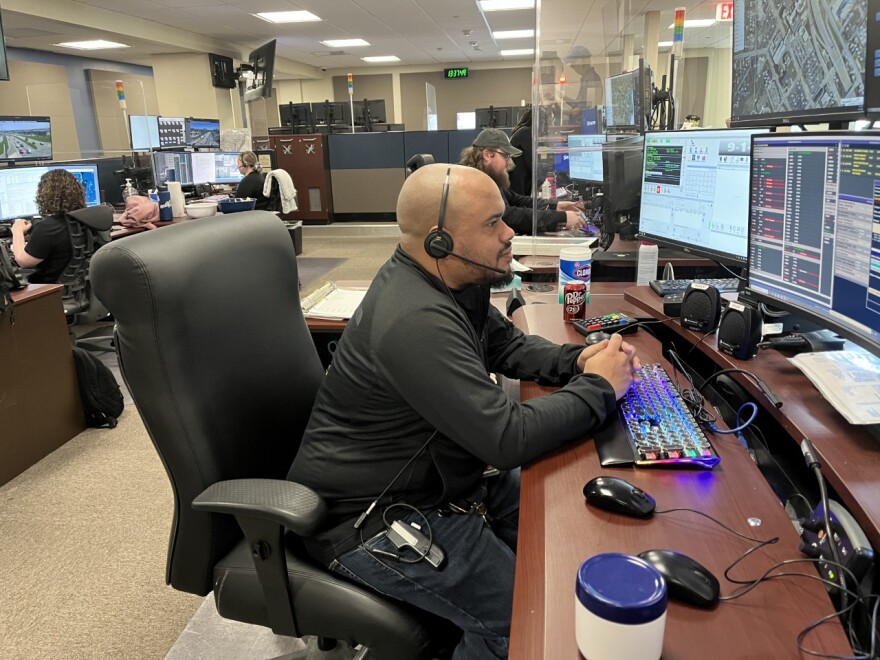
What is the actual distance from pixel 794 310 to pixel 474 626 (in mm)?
890

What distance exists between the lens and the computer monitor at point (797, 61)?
126 centimetres

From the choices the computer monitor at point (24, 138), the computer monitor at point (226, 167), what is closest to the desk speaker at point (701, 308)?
the computer monitor at point (24, 138)

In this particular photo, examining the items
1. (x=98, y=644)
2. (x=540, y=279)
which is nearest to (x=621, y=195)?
(x=540, y=279)

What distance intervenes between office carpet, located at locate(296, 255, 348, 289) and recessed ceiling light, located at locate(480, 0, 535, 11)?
3957 mm

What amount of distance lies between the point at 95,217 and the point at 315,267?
3.02m

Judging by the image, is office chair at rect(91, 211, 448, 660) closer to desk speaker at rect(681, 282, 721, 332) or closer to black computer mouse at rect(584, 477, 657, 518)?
black computer mouse at rect(584, 477, 657, 518)

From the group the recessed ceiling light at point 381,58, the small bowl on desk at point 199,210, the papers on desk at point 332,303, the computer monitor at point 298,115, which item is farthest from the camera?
the recessed ceiling light at point 381,58

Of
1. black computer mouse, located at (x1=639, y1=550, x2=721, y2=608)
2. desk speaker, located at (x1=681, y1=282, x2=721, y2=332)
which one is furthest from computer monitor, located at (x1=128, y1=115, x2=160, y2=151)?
black computer mouse, located at (x1=639, y1=550, x2=721, y2=608)

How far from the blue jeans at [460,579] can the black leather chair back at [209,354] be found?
28 cm

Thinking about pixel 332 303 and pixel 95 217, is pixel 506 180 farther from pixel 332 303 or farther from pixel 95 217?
pixel 95 217

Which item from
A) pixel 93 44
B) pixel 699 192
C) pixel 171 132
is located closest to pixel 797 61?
pixel 699 192

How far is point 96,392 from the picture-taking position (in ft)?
10.00

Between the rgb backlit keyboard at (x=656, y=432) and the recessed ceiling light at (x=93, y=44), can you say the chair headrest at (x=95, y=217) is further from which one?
the recessed ceiling light at (x=93, y=44)

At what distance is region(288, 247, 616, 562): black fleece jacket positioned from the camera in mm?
1055
